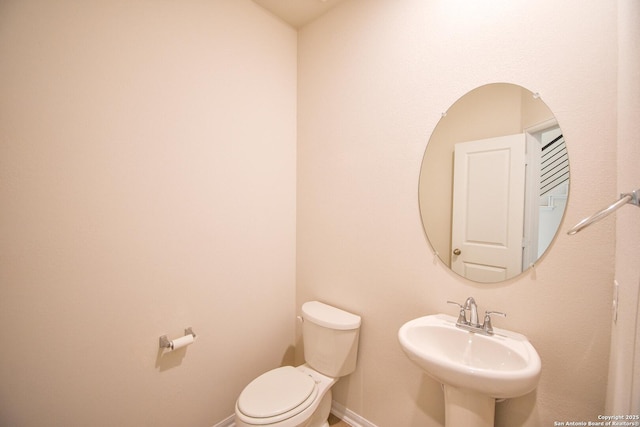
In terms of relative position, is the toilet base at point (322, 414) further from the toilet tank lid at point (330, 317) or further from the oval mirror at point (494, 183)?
the oval mirror at point (494, 183)

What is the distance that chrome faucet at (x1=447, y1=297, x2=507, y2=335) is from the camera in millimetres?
1106

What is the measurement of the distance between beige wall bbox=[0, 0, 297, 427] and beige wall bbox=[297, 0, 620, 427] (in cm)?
42

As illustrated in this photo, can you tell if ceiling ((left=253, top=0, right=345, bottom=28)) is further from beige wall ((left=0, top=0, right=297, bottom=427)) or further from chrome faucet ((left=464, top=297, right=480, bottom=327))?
chrome faucet ((left=464, top=297, right=480, bottom=327))

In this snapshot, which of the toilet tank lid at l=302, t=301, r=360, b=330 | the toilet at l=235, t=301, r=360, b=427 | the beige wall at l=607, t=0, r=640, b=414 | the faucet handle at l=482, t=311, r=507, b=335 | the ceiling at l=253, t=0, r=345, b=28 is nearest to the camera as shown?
the beige wall at l=607, t=0, r=640, b=414

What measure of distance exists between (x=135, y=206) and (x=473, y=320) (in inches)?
65.2

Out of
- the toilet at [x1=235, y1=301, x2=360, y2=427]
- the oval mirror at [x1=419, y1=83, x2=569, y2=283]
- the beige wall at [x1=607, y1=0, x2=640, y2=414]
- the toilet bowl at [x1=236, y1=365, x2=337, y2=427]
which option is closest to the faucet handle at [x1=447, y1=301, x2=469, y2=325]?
the oval mirror at [x1=419, y1=83, x2=569, y2=283]

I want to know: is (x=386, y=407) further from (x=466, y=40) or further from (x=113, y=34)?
(x=113, y=34)

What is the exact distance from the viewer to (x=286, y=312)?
1.96 metres

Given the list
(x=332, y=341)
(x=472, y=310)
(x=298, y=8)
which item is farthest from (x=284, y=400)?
(x=298, y=8)

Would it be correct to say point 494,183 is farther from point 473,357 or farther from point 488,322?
point 473,357

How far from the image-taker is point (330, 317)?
1.60 metres

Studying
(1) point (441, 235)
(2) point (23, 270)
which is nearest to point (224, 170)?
(2) point (23, 270)

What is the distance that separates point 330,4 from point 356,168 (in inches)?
43.9

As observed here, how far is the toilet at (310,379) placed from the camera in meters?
1.21
